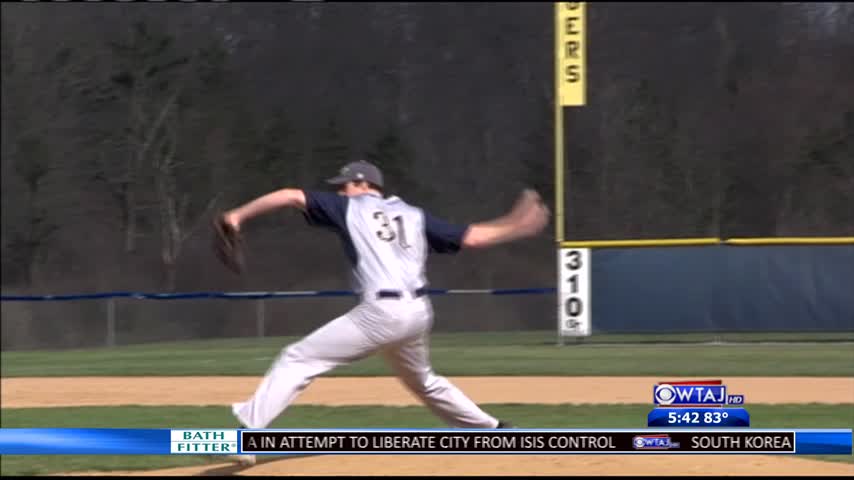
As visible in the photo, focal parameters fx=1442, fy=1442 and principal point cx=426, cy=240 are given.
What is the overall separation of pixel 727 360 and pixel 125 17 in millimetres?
18376

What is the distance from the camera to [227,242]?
7.08m

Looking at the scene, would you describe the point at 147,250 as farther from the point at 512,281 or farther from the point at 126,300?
the point at 512,281

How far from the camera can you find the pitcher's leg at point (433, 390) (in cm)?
761

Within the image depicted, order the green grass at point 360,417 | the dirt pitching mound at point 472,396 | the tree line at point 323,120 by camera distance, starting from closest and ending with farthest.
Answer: the dirt pitching mound at point 472,396 < the green grass at point 360,417 < the tree line at point 323,120

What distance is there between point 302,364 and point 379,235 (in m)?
0.78

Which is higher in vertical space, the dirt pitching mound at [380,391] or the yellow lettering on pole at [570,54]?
the yellow lettering on pole at [570,54]

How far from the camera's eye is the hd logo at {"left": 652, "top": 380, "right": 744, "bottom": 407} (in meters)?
7.30

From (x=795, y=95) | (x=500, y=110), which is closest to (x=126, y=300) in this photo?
(x=500, y=110)

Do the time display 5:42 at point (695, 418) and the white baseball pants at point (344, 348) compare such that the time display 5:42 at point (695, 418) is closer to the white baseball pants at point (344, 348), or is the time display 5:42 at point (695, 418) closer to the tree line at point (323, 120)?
the white baseball pants at point (344, 348)

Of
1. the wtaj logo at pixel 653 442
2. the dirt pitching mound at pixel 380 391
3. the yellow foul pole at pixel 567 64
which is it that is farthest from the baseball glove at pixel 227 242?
the yellow foul pole at pixel 567 64

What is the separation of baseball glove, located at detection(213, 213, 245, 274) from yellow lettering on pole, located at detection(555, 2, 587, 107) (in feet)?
36.6

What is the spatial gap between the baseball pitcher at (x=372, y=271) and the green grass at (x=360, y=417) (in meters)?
2.15

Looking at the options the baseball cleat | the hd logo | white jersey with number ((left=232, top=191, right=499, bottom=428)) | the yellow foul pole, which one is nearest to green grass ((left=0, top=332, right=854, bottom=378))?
the yellow foul pole

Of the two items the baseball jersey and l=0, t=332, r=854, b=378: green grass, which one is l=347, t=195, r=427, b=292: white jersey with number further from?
l=0, t=332, r=854, b=378: green grass
